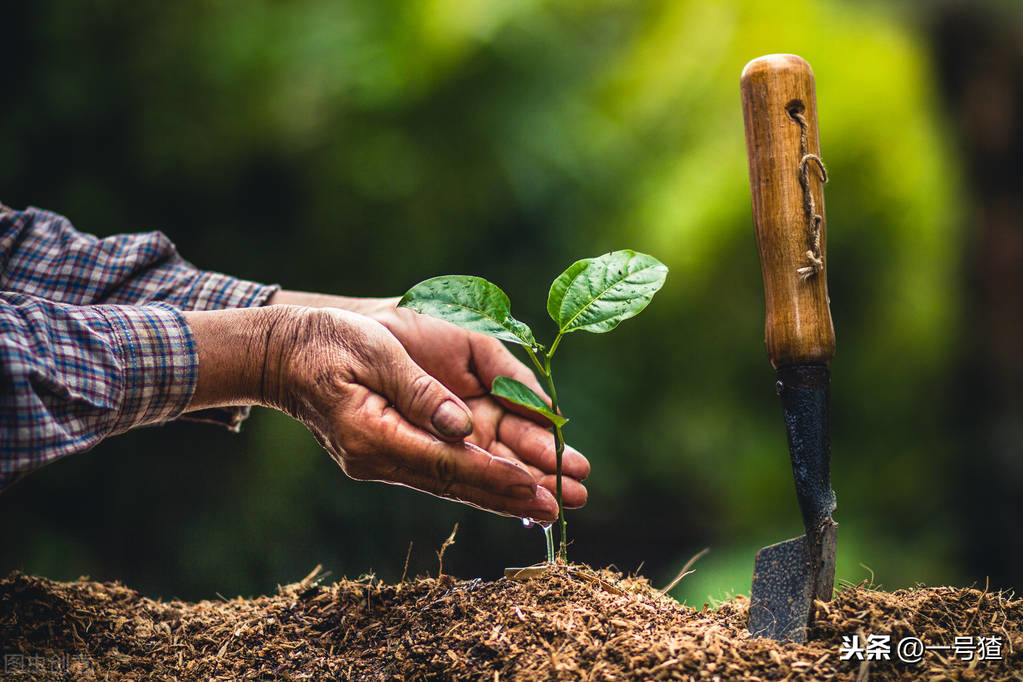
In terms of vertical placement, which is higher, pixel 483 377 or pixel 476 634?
pixel 483 377

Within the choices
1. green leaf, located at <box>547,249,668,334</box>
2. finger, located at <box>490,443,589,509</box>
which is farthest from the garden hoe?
finger, located at <box>490,443,589,509</box>

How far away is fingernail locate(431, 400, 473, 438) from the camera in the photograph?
3.21 feet

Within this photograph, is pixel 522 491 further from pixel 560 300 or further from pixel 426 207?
pixel 426 207

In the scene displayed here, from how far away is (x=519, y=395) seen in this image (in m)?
0.99

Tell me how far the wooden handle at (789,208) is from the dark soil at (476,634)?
13.3 inches

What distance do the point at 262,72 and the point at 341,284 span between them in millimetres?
797

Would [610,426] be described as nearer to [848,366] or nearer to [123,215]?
[848,366]

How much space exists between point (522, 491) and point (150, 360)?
54cm

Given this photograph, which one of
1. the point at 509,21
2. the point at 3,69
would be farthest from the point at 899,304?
the point at 3,69

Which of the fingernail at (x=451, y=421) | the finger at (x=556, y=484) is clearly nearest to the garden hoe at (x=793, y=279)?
the finger at (x=556, y=484)

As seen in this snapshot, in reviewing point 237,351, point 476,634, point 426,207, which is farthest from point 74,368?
Result: point 426,207

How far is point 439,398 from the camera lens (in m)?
0.99

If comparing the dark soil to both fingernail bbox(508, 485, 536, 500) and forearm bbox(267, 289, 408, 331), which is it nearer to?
fingernail bbox(508, 485, 536, 500)

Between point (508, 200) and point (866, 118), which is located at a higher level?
point (866, 118)
